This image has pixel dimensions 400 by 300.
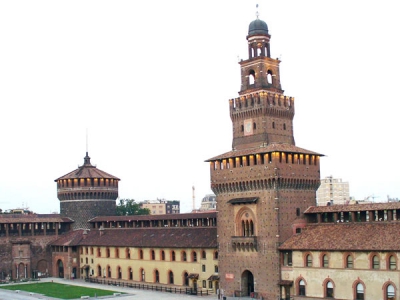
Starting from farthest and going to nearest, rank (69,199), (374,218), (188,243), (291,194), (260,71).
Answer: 1. (69,199)
2. (188,243)
3. (260,71)
4. (291,194)
5. (374,218)

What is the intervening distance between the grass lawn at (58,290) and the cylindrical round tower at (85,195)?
16.2m

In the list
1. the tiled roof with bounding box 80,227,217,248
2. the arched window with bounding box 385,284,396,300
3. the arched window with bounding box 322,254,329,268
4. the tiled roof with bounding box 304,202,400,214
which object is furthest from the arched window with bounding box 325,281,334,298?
the tiled roof with bounding box 80,227,217,248

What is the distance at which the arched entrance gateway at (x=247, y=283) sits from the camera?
2751 inches

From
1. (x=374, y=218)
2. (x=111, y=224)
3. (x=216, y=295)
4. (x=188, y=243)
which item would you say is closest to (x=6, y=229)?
(x=111, y=224)

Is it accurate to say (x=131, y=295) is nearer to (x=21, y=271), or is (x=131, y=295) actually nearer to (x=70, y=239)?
(x=70, y=239)

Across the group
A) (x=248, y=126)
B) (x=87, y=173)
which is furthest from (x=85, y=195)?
(x=248, y=126)

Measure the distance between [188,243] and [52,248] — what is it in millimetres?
32360

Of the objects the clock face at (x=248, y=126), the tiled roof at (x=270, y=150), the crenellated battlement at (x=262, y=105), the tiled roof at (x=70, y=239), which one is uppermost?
the crenellated battlement at (x=262, y=105)

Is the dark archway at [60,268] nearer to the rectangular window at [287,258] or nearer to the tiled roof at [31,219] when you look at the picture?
the tiled roof at [31,219]

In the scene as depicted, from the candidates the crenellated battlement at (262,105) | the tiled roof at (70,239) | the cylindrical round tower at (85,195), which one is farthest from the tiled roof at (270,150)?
the cylindrical round tower at (85,195)

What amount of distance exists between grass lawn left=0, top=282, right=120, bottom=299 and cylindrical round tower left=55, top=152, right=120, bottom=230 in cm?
1617

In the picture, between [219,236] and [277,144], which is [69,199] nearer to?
[219,236]

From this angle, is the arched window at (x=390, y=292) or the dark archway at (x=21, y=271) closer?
the arched window at (x=390, y=292)

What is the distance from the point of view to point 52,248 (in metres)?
102
